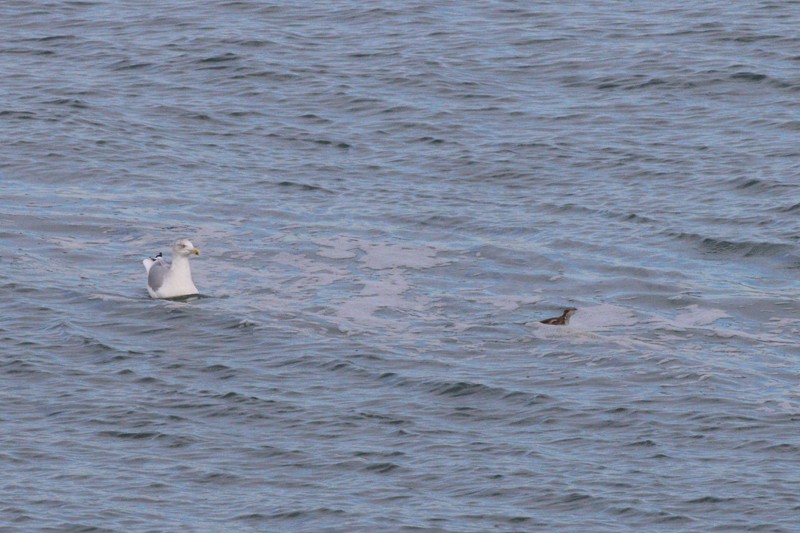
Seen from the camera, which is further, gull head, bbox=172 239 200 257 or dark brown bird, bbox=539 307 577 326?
gull head, bbox=172 239 200 257

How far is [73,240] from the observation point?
2417 cm

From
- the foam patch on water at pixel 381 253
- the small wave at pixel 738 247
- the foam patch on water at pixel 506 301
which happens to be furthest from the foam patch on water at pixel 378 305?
the small wave at pixel 738 247

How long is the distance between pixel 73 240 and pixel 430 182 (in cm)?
647

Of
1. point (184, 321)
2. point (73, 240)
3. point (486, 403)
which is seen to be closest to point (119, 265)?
point (73, 240)

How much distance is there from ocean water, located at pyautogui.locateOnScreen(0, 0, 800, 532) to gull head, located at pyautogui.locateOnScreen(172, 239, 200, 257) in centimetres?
66

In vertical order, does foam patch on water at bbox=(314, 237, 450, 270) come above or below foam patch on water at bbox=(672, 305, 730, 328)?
above

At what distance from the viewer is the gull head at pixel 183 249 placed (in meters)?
21.8

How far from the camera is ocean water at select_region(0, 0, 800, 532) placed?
15.4m

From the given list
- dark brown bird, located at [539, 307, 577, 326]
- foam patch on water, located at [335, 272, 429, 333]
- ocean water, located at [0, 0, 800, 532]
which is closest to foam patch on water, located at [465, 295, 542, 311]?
ocean water, located at [0, 0, 800, 532]

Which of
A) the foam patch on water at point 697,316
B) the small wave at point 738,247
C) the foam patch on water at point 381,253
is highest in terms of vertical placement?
the foam patch on water at point 381,253

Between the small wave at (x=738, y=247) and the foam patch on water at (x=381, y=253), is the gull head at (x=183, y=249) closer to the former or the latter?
the foam patch on water at (x=381, y=253)

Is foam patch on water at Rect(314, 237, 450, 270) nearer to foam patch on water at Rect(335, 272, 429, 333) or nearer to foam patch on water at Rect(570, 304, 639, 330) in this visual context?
foam patch on water at Rect(335, 272, 429, 333)

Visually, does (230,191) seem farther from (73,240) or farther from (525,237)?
(525,237)

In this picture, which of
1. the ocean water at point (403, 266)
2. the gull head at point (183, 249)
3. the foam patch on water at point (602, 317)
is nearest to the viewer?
the ocean water at point (403, 266)
